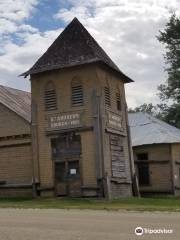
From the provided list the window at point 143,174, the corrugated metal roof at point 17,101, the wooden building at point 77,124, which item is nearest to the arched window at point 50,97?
the wooden building at point 77,124

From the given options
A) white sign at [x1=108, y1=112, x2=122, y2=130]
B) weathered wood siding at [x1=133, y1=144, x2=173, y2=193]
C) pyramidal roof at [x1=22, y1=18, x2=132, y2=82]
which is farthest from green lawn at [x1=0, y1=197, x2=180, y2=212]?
weathered wood siding at [x1=133, y1=144, x2=173, y2=193]

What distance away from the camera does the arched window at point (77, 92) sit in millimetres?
35509

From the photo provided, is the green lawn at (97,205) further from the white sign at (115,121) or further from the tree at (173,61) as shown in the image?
the tree at (173,61)

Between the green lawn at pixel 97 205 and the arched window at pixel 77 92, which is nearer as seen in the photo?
the green lawn at pixel 97 205

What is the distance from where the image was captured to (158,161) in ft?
145

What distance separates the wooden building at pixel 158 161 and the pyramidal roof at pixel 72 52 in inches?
304

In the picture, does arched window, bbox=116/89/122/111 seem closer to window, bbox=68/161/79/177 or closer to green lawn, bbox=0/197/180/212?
window, bbox=68/161/79/177

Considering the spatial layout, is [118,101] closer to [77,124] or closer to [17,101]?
[77,124]

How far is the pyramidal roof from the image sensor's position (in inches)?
1411

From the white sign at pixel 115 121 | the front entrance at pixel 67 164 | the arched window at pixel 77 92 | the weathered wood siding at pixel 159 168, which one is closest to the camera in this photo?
the front entrance at pixel 67 164

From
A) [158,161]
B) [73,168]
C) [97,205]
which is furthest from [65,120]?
[158,161]

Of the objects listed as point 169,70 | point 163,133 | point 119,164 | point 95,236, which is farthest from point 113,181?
point 169,70

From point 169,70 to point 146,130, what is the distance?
54.2 feet

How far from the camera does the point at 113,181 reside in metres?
35.1
